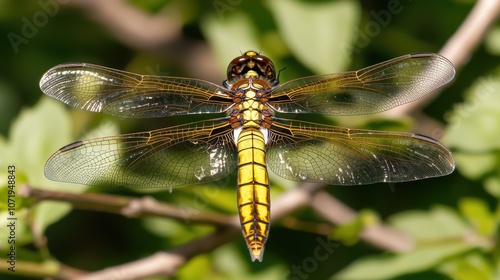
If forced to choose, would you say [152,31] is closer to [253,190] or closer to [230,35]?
[230,35]

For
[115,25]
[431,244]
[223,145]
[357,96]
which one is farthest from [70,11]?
[431,244]

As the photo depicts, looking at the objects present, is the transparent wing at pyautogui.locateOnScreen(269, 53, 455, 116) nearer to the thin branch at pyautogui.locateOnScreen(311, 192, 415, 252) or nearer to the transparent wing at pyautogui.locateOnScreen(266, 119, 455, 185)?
the transparent wing at pyautogui.locateOnScreen(266, 119, 455, 185)

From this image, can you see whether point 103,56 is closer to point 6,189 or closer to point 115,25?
point 115,25

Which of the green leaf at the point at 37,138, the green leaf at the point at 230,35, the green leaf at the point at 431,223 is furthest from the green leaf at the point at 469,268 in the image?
the green leaf at the point at 37,138

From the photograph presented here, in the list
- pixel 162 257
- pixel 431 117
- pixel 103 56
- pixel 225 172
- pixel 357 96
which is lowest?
pixel 162 257

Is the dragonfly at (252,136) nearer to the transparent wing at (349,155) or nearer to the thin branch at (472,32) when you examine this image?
the transparent wing at (349,155)

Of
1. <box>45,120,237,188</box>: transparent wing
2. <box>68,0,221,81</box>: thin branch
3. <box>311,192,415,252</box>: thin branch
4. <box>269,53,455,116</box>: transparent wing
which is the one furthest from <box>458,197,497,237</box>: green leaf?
<box>68,0,221,81</box>: thin branch

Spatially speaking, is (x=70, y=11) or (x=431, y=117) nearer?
(x=431, y=117)
